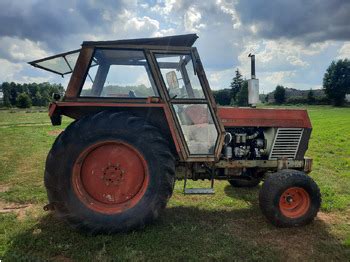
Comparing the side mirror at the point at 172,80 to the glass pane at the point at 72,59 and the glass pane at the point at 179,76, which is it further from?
the glass pane at the point at 72,59

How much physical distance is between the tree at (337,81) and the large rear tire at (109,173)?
6766 cm

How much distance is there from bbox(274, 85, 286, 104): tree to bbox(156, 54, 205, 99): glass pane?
66.5 m

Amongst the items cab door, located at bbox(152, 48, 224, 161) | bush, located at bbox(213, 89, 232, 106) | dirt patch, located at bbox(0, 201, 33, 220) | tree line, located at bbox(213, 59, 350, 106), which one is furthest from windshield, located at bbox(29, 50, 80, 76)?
tree line, located at bbox(213, 59, 350, 106)

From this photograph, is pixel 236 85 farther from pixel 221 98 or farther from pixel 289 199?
pixel 289 199

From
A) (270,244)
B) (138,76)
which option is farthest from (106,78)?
(270,244)

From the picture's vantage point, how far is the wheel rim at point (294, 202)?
464 cm

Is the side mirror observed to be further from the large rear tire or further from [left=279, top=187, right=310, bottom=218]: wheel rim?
[left=279, top=187, right=310, bottom=218]: wheel rim

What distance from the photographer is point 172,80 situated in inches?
184

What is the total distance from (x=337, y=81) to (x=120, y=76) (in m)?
73.2

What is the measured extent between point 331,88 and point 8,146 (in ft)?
220

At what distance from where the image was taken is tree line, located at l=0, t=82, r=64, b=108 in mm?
75438

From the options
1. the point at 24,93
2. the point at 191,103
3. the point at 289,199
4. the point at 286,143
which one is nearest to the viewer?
the point at 191,103

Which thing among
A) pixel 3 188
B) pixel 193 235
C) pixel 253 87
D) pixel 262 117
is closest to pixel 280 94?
pixel 262 117

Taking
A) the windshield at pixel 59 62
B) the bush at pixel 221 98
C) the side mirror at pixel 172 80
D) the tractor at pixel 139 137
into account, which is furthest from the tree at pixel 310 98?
the windshield at pixel 59 62
